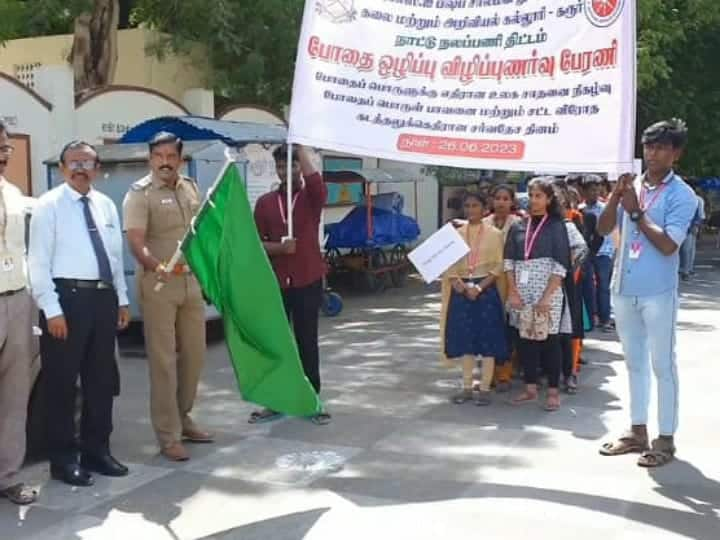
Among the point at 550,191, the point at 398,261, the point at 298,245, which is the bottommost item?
the point at 398,261

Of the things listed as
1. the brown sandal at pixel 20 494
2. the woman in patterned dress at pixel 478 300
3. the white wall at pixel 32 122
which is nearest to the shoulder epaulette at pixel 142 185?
the brown sandal at pixel 20 494

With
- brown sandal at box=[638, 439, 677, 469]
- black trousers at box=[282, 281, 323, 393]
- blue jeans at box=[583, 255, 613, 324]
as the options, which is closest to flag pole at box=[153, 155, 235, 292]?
black trousers at box=[282, 281, 323, 393]

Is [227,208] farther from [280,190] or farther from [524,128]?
[524,128]

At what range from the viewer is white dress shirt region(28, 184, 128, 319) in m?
5.06

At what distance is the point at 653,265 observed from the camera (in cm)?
538

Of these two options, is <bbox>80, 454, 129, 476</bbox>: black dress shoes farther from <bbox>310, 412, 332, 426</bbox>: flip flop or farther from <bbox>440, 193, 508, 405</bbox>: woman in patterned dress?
<bbox>440, 193, 508, 405</bbox>: woman in patterned dress

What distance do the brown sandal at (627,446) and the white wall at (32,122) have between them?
7.40 meters

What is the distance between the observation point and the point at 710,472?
17.6 ft

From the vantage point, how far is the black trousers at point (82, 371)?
523cm

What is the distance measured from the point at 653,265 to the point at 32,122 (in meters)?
7.92

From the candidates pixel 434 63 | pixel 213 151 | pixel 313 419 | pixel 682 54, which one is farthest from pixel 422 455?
pixel 682 54

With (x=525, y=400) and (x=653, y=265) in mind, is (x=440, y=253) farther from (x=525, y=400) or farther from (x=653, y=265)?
(x=653, y=265)

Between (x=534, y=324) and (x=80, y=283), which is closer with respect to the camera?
(x=80, y=283)

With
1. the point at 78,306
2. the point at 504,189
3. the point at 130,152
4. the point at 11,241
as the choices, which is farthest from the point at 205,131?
the point at 11,241
